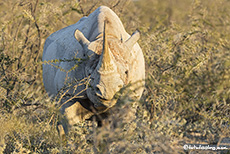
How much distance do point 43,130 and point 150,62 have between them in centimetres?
348

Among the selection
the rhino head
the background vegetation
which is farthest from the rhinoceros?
the background vegetation

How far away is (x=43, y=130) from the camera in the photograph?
13.3 ft

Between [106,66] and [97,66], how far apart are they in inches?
6.0

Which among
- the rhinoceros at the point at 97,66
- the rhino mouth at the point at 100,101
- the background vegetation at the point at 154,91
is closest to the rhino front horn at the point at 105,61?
the rhinoceros at the point at 97,66

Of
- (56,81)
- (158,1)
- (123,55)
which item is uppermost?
(123,55)

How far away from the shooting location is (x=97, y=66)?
4.23 m

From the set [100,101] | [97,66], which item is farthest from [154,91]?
[97,66]

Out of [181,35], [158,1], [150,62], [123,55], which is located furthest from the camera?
[158,1]

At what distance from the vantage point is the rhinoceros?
4156 mm

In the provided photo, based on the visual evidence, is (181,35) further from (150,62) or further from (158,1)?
(158,1)

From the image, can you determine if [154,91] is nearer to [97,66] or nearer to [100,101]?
[100,101]

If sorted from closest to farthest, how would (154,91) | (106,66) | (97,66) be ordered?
(106,66)
(97,66)
(154,91)

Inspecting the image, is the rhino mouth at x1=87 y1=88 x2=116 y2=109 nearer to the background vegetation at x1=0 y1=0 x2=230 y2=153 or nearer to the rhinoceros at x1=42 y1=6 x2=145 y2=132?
the rhinoceros at x1=42 y1=6 x2=145 y2=132

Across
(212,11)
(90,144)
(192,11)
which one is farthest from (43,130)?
(212,11)
